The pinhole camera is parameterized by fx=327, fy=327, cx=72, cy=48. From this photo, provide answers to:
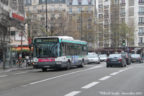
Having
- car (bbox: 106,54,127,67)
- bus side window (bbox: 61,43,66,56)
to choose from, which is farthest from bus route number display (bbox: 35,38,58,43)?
car (bbox: 106,54,127,67)

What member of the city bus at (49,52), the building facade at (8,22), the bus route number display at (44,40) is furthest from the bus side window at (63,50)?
the building facade at (8,22)

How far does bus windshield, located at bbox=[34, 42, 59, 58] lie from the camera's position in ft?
87.6

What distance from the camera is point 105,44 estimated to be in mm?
91312

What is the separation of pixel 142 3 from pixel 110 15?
1308 centimetres

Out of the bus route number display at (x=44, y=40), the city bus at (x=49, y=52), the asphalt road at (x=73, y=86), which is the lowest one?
the asphalt road at (x=73, y=86)

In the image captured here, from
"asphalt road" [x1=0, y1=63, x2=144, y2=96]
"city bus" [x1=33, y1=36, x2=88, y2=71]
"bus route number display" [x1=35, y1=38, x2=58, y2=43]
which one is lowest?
"asphalt road" [x1=0, y1=63, x2=144, y2=96]

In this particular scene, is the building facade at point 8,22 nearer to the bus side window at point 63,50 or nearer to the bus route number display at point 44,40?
the bus route number display at point 44,40

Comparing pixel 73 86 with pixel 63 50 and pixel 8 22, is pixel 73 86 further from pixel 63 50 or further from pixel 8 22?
pixel 8 22

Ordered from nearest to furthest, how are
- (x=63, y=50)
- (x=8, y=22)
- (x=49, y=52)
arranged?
(x=49, y=52) → (x=63, y=50) → (x=8, y=22)

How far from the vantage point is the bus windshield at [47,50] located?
1051 inches

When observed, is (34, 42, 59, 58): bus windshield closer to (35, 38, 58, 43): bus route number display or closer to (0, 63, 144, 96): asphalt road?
(35, 38, 58, 43): bus route number display

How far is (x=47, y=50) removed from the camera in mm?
26734

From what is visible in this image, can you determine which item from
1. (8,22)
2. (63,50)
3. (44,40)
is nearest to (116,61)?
(63,50)

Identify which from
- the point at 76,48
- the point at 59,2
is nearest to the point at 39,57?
the point at 76,48
